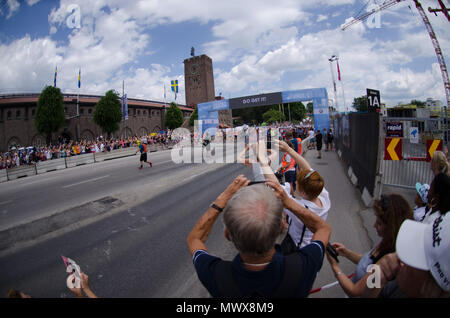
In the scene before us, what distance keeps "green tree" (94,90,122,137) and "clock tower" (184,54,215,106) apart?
54.2 meters

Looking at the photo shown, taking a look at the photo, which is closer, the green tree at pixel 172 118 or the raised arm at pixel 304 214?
the raised arm at pixel 304 214

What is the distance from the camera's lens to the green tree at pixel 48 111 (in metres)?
37.1

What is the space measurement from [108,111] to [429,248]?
4733 centimetres

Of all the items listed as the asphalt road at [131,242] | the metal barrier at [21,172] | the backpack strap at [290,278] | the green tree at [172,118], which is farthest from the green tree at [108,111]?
the backpack strap at [290,278]

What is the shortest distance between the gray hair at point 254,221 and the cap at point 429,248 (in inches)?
25.6

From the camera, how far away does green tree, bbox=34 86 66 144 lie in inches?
1460

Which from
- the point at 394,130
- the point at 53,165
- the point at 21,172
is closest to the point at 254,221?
the point at 394,130

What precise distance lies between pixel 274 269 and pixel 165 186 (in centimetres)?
916

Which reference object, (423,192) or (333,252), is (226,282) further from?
(423,192)

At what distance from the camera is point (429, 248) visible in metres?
1.22

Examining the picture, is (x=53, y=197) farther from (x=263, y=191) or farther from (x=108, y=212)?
(x=263, y=191)

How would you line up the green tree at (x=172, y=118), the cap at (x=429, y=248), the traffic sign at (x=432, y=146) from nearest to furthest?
the cap at (x=429, y=248), the traffic sign at (x=432, y=146), the green tree at (x=172, y=118)

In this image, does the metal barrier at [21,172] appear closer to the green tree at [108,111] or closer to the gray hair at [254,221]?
the gray hair at [254,221]
